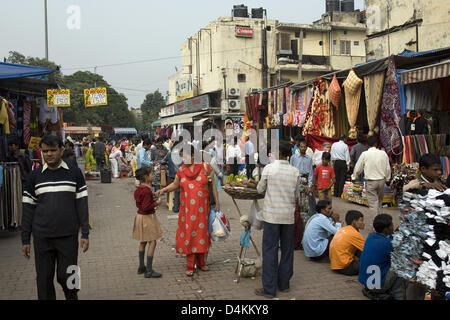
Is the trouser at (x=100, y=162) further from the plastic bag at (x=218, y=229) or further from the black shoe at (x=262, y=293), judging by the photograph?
the black shoe at (x=262, y=293)

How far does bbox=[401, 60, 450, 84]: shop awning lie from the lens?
287 inches

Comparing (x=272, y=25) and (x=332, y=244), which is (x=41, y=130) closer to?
(x=332, y=244)

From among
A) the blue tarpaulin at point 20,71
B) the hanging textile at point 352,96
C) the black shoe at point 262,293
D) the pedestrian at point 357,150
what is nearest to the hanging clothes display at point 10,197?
the blue tarpaulin at point 20,71

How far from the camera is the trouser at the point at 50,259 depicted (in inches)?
153

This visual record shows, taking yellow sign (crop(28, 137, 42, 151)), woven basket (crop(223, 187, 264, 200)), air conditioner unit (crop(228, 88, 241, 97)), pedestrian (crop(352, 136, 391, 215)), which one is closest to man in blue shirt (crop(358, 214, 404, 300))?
woven basket (crop(223, 187, 264, 200))

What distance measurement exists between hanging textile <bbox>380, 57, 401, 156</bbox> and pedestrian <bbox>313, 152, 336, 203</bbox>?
5.54 feet

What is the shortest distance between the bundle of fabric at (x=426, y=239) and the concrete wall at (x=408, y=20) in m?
13.7

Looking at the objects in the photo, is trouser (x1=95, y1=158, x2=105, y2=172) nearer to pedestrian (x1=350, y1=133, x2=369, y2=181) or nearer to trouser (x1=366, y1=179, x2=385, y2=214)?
pedestrian (x1=350, y1=133, x2=369, y2=181)

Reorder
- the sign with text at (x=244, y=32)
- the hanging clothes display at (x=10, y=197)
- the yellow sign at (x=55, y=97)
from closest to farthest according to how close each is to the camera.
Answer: the hanging clothes display at (x=10, y=197)
the yellow sign at (x=55, y=97)
the sign with text at (x=244, y=32)

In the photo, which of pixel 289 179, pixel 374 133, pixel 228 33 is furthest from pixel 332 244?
pixel 228 33

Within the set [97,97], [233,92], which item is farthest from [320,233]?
[233,92]

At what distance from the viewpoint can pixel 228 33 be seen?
3200cm

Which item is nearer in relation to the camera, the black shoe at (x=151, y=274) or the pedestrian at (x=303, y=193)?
the black shoe at (x=151, y=274)

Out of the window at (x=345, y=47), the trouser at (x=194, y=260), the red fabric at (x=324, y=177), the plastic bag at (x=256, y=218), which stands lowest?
the trouser at (x=194, y=260)
